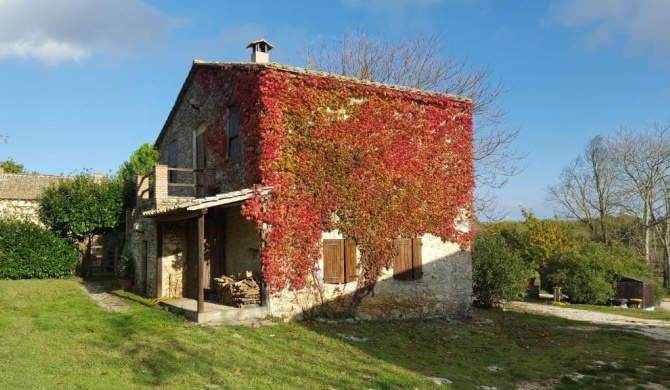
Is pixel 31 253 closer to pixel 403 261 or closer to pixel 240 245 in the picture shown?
pixel 240 245

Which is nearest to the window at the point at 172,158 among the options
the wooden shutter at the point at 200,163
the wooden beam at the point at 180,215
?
the wooden shutter at the point at 200,163

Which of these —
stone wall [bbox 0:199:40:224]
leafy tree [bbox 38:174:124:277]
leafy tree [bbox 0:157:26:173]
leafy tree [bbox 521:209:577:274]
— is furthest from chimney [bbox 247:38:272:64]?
leafy tree [bbox 0:157:26:173]

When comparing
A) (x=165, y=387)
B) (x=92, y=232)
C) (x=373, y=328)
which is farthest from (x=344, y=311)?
(x=92, y=232)

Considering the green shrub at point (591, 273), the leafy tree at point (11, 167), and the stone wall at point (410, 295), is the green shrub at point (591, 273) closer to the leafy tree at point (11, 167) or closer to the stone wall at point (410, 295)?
the stone wall at point (410, 295)

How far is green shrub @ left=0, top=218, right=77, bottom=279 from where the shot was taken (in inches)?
763

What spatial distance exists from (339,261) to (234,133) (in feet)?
15.9

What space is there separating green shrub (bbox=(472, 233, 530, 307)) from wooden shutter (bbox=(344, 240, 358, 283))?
20.7ft

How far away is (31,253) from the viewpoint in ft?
64.8

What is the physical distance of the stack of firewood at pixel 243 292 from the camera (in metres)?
11.8

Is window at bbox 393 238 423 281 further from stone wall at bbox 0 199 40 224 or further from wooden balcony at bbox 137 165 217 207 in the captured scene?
stone wall at bbox 0 199 40 224

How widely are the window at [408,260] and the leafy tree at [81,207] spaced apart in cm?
1465

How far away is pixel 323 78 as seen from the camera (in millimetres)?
13078

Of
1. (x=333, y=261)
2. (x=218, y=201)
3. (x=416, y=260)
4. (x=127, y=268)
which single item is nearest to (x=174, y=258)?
(x=127, y=268)

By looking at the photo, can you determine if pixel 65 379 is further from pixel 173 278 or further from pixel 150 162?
pixel 150 162
